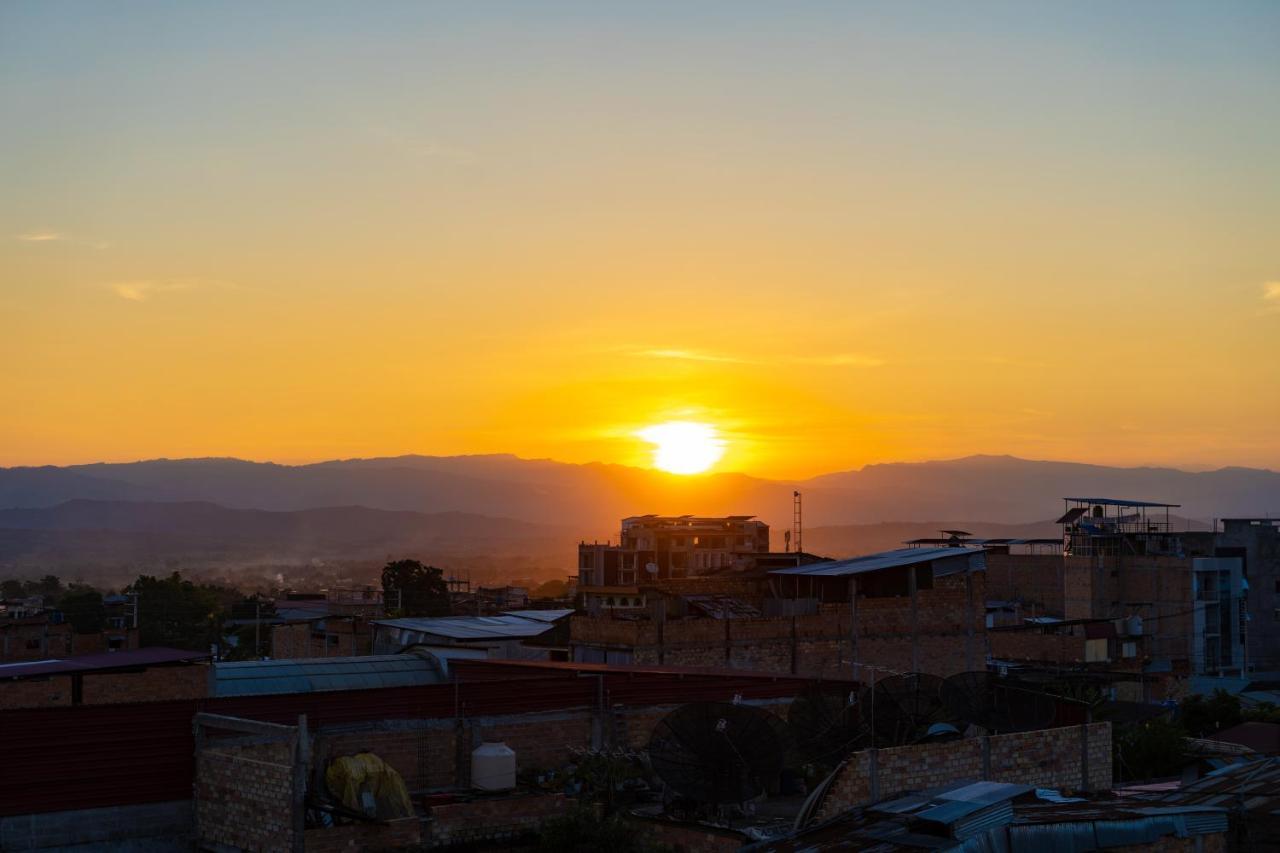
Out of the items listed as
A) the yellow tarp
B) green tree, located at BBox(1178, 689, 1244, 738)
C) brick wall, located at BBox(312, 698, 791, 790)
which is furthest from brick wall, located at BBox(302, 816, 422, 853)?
green tree, located at BBox(1178, 689, 1244, 738)

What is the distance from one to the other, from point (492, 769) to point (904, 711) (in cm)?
761

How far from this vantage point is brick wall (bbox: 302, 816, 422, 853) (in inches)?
813

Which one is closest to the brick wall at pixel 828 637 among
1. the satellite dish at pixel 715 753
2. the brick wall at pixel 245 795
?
the satellite dish at pixel 715 753

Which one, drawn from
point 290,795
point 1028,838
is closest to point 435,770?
point 290,795

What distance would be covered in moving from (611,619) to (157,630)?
155 feet

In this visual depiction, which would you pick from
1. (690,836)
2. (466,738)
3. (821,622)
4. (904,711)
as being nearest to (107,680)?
(466,738)

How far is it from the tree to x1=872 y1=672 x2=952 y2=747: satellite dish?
178ft

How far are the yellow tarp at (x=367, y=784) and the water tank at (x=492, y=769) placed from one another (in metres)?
2.77

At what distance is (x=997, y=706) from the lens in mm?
27031

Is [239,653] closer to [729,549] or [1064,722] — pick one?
[1064,722]

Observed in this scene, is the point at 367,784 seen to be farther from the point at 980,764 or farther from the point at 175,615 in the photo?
the point at 175,615

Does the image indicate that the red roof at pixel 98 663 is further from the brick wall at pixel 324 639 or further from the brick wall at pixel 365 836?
the brick wall at pixel 365 836

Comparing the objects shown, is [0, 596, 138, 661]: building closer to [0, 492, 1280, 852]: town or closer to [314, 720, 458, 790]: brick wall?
[0, 492, 1280, 852]: town

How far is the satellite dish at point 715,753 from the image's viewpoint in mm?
22672
